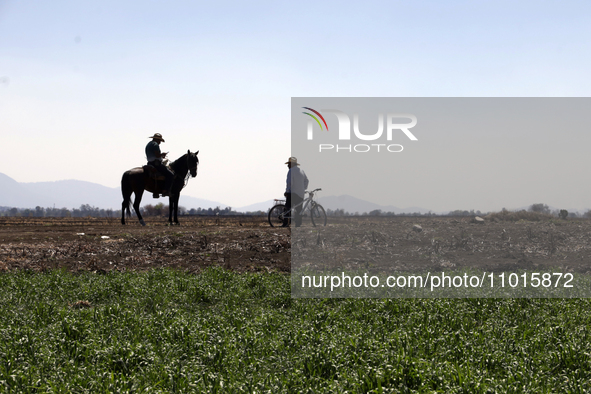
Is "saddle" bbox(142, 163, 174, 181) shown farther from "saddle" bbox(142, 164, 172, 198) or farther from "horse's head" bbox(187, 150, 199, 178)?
"horse's head" bbox(187, 150, 199, 178)

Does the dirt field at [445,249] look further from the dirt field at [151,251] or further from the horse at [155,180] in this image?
the horse at [155,180]

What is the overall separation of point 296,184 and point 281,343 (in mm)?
13081

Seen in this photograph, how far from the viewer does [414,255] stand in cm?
1435

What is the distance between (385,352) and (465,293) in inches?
181

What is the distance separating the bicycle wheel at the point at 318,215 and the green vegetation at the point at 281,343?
10.6m

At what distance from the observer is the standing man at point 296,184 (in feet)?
61.5

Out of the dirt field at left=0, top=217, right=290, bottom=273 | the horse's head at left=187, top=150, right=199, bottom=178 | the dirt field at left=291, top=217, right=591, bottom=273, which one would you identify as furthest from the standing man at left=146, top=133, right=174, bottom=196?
the dirt field at left=291, top=217, right=591, bottom=273

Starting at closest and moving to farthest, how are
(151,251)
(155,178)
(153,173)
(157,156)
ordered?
(151,251)
(157,156)
(153,173)
(155,178)

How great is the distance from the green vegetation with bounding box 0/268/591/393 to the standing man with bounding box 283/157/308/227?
980cm

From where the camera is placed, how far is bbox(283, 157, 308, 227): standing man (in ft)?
61.5

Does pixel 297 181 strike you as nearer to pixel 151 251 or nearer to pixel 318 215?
pixel 318 215

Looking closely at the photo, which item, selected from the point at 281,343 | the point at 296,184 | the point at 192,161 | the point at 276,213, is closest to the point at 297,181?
the point at 296,184

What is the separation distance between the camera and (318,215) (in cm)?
2002

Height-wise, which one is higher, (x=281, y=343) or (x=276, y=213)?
(x=276, y=213)
